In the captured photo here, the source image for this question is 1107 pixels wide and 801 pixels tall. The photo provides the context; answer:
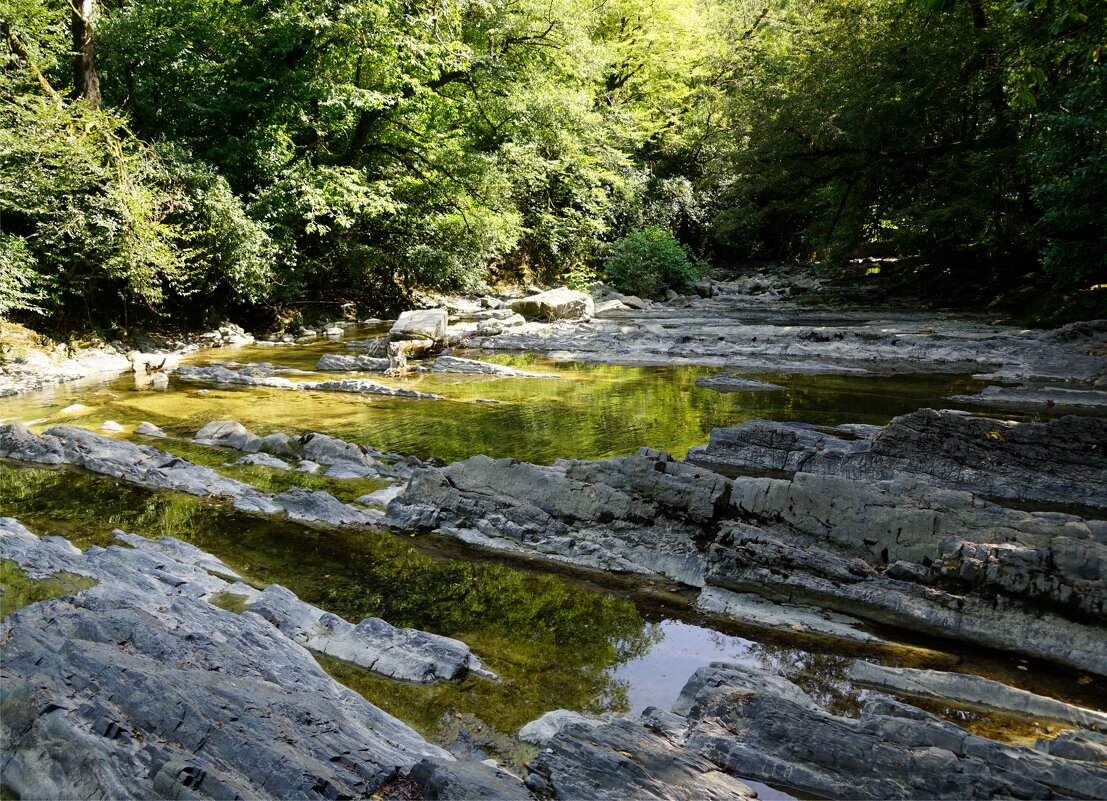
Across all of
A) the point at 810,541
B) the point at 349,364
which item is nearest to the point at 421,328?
the point at 349,364

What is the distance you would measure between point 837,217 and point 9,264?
66.4 ft

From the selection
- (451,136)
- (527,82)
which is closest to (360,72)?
(451,136)

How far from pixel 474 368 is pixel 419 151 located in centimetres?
951

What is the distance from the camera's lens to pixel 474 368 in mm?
12836

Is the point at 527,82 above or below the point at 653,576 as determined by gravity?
above

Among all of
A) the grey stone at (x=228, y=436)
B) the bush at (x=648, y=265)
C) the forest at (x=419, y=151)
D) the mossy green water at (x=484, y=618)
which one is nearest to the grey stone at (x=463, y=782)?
the mossy green water at (x=484, y=618)

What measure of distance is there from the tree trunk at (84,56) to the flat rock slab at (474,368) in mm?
8646

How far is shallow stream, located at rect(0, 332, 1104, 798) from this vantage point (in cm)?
329

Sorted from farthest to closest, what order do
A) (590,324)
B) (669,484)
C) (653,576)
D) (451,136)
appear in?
(451,136) < (590,324) < (669,484) < (653,576)

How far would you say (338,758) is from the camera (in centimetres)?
247

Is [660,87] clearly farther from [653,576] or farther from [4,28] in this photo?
[653,576]

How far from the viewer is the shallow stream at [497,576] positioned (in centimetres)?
329

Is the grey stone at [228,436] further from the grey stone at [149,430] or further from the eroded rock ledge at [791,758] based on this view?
the eroded rock ledge at [791,758]

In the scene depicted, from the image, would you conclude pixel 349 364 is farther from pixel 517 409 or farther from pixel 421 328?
pixel 517 409
